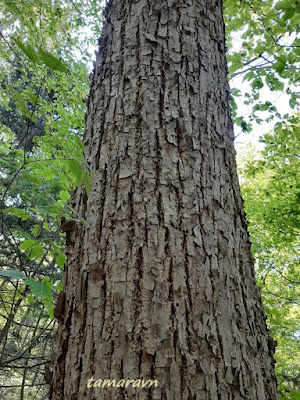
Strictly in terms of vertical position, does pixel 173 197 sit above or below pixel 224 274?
above

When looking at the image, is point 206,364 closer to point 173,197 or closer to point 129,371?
point 129,371

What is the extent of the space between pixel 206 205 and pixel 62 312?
2.13ft

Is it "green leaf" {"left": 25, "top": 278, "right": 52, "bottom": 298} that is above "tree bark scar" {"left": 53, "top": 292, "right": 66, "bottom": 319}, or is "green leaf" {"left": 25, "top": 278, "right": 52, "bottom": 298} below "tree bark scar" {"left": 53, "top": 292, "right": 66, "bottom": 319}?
above

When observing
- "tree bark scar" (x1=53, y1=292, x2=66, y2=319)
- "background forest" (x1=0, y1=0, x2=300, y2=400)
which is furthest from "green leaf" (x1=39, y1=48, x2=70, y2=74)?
"tree bark scar" (x1=53, y1=292, x2=66, y2=319)

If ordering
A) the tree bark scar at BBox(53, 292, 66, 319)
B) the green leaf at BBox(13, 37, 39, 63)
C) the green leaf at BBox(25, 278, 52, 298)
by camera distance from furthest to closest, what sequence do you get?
the green leaf at BBox(25, 278, 52, 298) < the tree bark scar at BBox(53, 292, 66, 319) < the green leaf at BBox(13, 37, 39, 63)

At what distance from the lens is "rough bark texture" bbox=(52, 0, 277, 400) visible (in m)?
0.80

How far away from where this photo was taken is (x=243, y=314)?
933mm

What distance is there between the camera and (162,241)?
36.6 inches

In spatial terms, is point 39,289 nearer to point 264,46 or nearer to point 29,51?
point 29,51

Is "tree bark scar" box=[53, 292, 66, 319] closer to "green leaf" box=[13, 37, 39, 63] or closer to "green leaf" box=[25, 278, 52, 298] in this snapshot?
"green leaf" box=[25, 278, 52, 298]

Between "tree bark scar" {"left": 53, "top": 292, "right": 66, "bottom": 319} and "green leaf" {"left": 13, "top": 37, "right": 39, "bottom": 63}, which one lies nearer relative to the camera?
"green leaf" {"left": 13, "top": 37, "right": 39, "bottom": 63}

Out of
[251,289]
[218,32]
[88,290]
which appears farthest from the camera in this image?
[218,32]

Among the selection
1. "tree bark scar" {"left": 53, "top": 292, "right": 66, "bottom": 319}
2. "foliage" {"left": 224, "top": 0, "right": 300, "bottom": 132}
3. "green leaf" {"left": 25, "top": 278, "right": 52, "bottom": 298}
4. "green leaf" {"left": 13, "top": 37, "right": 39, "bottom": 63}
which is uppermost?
"foliage" {"left": 224, "top": 0, "right": 300, "bottom": 132}

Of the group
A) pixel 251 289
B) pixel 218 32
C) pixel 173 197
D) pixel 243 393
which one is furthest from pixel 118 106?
pixel 243 393
